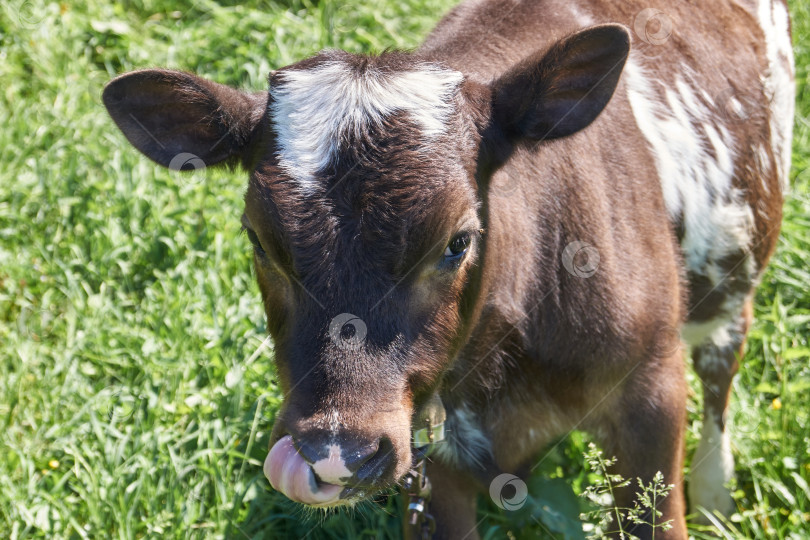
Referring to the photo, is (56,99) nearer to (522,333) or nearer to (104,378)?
(104,378)

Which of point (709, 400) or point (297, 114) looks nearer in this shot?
point (297, 114)

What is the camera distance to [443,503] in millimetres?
3889

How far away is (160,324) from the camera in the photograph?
4816mm

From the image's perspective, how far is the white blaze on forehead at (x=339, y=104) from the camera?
9.35 ft

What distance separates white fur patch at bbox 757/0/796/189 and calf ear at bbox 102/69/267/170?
2606 mm

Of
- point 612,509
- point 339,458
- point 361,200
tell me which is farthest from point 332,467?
point 612,509

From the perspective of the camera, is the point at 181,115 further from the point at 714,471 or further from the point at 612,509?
the point at 714,471

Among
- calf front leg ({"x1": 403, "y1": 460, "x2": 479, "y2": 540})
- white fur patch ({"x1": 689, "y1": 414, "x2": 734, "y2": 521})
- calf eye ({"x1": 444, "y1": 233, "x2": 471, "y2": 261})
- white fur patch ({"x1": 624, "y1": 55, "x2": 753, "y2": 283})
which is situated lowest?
white fur patch ({"x1": 689, "y1": 414, "x2": 734, "y2": 521})

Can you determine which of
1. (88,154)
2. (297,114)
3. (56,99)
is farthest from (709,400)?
(56,99)

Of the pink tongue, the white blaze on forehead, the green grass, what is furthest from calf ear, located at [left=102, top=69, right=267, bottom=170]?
the green grass

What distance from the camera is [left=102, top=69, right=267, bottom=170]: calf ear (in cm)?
315

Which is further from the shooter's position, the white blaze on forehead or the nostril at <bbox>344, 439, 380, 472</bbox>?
the white blaze on forehead

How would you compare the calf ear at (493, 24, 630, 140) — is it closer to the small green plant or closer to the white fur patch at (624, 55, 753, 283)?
the white fur patch at (624, 55, 753, 283)

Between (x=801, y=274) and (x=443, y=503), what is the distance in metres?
2.55
